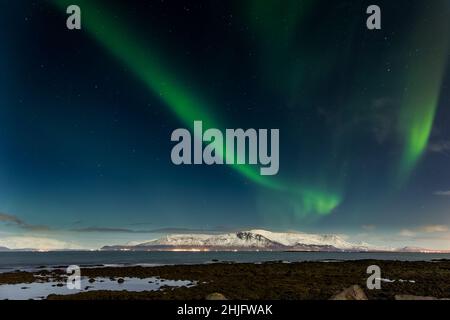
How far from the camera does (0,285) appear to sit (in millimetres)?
42188

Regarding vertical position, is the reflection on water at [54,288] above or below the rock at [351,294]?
below

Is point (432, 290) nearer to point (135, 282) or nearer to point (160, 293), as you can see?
point (160, 293)

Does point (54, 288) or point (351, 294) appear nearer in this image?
point (351, 294)

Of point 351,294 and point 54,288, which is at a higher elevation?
point 351,294

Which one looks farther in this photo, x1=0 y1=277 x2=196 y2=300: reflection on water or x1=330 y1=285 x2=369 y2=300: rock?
x1=0 y1=277 x2=196 y2=300: reflection on water

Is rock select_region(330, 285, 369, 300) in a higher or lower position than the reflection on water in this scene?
higher

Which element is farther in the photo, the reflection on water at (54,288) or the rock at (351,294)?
the reflection on water at (54,288)

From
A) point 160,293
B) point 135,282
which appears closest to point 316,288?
point 160,293

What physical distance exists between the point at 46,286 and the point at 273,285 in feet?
71.4
